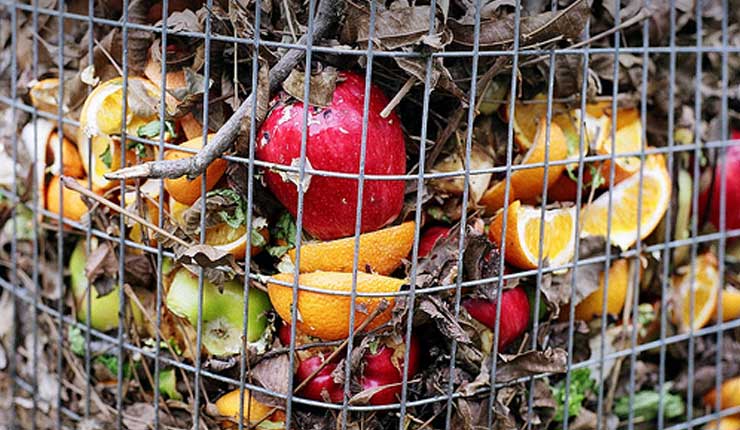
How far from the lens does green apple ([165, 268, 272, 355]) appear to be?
0.96 metres

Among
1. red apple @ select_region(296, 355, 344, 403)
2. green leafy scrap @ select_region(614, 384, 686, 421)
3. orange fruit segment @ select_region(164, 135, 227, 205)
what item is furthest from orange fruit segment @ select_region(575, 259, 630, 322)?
orange fruit segment @ select_region(164, 135, 227, 205)

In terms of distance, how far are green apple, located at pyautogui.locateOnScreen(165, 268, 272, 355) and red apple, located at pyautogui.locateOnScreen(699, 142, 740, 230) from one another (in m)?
0.62

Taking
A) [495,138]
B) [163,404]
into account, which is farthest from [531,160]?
[163,404]

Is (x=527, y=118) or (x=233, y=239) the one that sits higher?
(x=527, y=118)

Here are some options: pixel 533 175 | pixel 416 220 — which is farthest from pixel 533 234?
pixel 416 220

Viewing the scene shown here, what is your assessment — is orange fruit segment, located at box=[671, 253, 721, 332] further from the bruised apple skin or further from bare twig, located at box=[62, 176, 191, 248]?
bare twig, located at box=[62, 176, 191, 248]

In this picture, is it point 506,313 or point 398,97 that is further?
point 506,313

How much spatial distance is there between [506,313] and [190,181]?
35 centimetres

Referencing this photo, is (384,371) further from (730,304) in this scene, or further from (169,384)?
(730,304)

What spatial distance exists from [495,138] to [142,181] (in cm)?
39

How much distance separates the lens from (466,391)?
93 cm

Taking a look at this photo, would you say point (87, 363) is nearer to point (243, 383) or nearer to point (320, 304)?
point (243, 383)

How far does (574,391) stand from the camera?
109cm

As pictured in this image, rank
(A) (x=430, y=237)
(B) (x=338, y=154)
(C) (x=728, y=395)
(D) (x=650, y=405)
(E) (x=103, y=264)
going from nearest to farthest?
(B) (x=338, y=154) < (A) (x=430, y=237) < (E) (x=103, y=264) < (D) (x=650, y=405) < (C) (x=728, y=395)
